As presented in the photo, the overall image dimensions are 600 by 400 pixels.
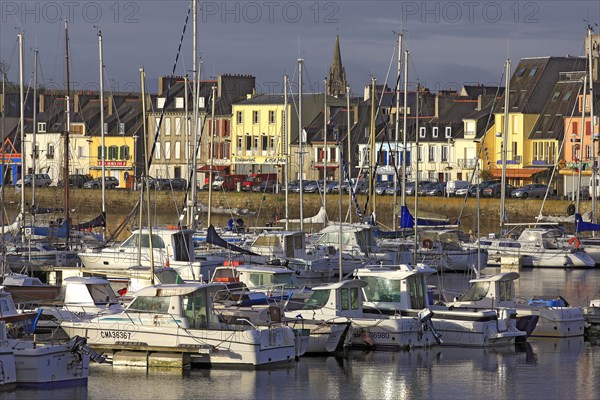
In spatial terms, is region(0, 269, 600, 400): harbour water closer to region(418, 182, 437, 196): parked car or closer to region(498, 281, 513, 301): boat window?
region(498, 281, 513, 301): boat window

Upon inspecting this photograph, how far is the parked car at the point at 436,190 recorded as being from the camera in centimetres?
8273

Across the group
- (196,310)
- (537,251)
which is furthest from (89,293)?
(537,251)

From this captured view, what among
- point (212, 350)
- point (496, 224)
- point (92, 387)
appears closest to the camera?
point (92, 387)

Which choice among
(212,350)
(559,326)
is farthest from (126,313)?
(559,326)

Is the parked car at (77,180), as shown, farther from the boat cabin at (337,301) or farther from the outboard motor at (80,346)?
the outboard motor at (80,346)

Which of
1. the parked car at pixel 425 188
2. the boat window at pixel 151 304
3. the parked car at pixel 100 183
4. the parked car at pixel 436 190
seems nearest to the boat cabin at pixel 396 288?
the boat window at pixel 151 304

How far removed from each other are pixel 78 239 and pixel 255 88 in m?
55.3

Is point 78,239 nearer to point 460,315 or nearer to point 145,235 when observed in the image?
point 145,235

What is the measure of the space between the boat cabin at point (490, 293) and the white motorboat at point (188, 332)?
6788 mm

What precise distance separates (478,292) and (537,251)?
25.0 metres

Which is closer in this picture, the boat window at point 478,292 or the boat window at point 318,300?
the boat window at point 318,300

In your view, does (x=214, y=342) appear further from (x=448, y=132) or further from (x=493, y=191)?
(x=448, y=132)

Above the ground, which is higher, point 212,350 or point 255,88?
point 255,88

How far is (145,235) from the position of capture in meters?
43.6
